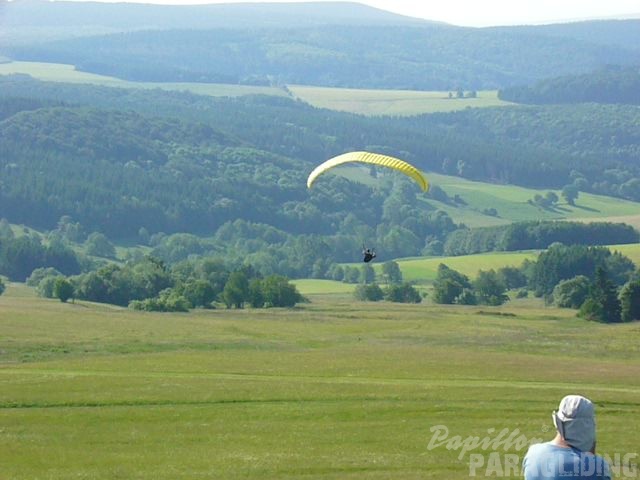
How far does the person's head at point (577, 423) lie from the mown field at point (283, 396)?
1639cm

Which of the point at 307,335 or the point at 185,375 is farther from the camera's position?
the point at 307,335

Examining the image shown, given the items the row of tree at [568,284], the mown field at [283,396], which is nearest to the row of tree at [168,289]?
the row of tree at [568,284]

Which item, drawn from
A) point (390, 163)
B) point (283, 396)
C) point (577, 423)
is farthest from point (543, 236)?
point (577, 423)

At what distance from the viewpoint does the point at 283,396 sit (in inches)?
1823

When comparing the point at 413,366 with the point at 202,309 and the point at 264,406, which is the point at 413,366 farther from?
the point at 202,309

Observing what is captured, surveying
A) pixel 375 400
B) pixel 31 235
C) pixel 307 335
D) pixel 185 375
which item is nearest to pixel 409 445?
pixel 375 400

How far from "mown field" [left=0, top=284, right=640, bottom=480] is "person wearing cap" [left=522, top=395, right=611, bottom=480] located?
16262 mm

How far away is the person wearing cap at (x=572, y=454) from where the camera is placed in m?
16.2

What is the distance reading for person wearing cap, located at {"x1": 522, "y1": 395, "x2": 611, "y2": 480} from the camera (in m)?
16.2

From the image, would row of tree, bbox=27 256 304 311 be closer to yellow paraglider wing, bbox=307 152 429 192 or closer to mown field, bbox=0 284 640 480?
mown field, bbox=0 284 640 480

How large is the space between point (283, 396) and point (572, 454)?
99.8 feet

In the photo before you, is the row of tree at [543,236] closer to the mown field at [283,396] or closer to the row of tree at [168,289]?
the row of tree at [168,289]

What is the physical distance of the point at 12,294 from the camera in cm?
11881

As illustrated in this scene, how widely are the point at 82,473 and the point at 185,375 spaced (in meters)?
19.3
